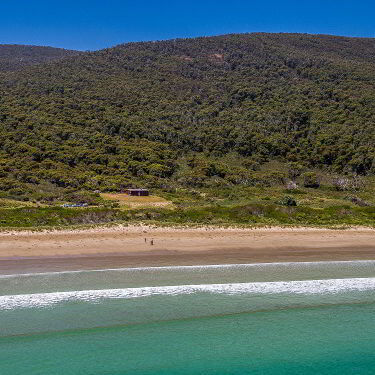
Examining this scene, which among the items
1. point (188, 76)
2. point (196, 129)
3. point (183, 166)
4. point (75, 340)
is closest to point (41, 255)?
point (75, 340)

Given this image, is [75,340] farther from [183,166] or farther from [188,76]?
[188,76]

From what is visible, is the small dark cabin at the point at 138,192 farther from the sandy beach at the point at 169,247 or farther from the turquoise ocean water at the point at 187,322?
the turquoise ocean water at the point at 187,322

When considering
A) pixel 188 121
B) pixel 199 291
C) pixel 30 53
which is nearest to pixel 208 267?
pixel 199 291

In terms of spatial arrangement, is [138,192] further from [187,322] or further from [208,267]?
[187,322]

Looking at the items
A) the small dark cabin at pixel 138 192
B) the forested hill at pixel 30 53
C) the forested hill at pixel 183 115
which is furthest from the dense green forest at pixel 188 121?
the forested hill at pixel 30 53

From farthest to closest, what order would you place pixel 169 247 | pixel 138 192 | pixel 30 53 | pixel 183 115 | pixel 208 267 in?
1. pixel 30 53
2. pixel 183 115
3. pixel 138 192
4. pixel 169 247
5. pixel 208 267

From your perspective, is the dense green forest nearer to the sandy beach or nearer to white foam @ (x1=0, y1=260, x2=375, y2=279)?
the sandy beach
